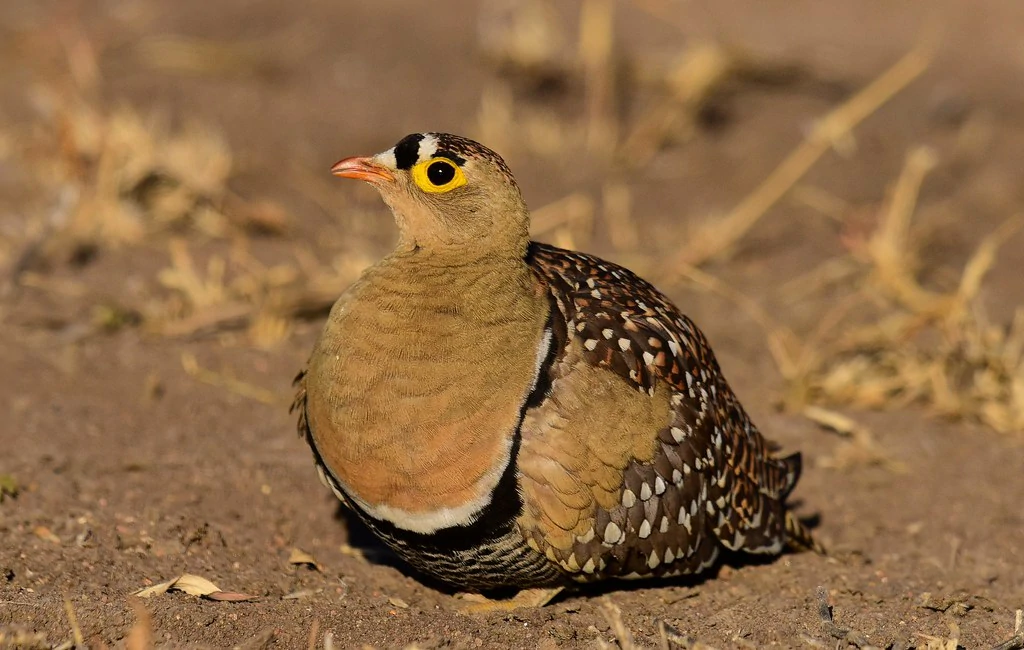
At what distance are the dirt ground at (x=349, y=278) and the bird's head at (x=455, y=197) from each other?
1.04 m

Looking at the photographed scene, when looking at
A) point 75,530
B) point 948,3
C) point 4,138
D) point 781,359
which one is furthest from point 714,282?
point 948,3

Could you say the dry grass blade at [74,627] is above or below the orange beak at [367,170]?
below

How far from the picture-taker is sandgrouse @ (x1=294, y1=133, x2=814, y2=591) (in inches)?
128

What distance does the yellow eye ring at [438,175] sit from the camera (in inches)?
134

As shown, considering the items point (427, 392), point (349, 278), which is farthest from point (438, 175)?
point (349, 278)

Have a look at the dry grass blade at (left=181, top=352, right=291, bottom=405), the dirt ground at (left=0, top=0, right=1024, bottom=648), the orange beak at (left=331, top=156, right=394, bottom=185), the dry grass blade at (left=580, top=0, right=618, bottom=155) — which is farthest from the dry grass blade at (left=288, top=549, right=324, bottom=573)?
the dry grass blade at (left=580, top=0, right=618, bottom=155)

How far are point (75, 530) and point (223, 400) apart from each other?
41.5 inches

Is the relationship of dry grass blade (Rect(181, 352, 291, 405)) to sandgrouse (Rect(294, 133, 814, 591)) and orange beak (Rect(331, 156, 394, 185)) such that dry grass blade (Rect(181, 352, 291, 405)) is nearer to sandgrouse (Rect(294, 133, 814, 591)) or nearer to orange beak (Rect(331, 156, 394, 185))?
sandgrouse (Rect(294, 133, 814, 591))

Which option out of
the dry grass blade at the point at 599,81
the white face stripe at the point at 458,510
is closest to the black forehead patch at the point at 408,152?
the white face stripe at the point at 458,510

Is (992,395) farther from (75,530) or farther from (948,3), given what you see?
(948,3)

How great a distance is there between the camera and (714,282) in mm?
5699

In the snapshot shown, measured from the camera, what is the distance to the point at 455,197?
3.42m

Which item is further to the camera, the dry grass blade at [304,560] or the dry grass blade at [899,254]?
the dry grass blade at [899,254]

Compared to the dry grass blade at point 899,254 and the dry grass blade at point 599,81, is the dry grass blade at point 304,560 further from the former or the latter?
the dry grass blade at point 599,81
